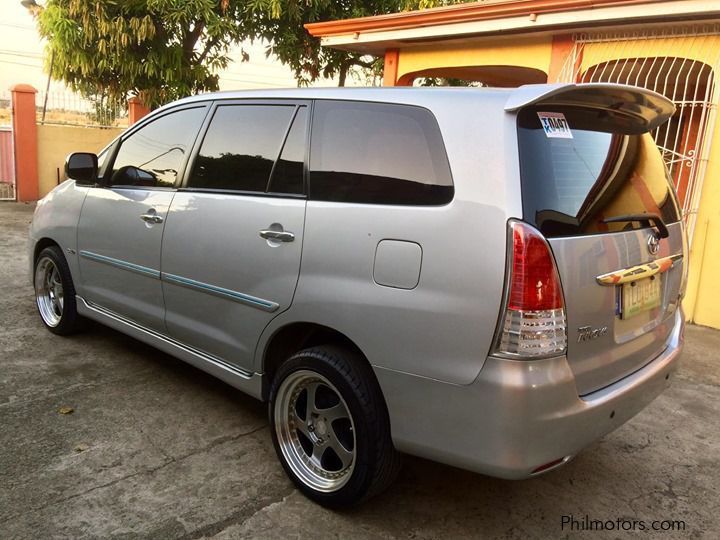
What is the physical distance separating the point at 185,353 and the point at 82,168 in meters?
1.60

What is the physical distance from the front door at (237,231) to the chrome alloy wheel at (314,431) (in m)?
0.33

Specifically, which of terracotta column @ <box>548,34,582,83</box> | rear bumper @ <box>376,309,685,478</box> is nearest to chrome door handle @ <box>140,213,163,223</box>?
rear bumper @ <box>376,309,685,478</box>

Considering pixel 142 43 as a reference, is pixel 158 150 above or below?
below

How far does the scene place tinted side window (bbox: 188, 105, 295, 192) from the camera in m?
3.02

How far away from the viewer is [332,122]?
9.12ft

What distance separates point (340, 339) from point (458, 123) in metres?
1.03

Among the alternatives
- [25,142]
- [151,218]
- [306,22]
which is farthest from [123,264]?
[25,142]

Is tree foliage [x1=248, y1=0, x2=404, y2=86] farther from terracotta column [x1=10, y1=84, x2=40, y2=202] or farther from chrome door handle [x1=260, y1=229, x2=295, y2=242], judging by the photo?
chrome door handle [x1=260, y1=229, x2=295, y2=242]

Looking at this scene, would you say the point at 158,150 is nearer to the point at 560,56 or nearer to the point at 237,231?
the point at 237,231

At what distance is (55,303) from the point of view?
15.5ft

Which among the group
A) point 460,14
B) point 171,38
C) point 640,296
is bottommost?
point 640,296

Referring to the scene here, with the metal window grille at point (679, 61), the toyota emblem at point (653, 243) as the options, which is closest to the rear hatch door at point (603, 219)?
the toyota emblem at point (653, 243)

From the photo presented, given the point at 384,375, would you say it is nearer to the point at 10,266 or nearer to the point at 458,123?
the point at 458,123

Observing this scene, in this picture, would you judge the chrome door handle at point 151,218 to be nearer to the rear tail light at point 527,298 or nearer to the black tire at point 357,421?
the black tire at point 357,421
